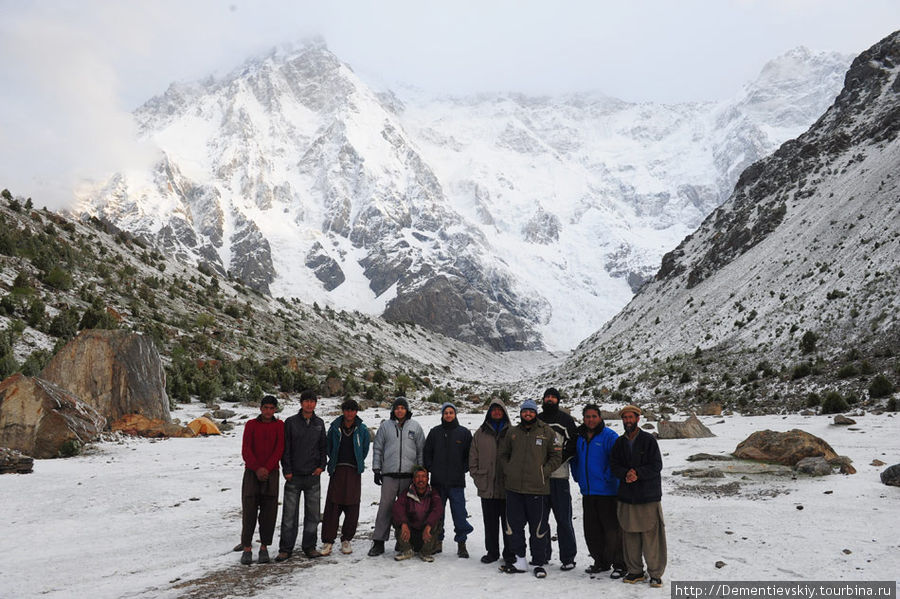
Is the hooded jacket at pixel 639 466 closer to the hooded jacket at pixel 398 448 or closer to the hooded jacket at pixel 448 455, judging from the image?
the hooded jacket at pixel 448 455

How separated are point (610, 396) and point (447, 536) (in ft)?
81.2

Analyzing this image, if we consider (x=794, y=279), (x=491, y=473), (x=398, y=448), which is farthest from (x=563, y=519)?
(x=794, y=279)

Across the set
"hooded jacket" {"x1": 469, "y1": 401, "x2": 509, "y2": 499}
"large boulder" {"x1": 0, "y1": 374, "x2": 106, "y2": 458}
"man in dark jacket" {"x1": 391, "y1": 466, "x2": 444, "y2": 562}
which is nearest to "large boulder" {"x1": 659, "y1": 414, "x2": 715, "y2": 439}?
"hooded jacket" {"x1": 469, "y1": 401, "x2": 509, "y2": 499}

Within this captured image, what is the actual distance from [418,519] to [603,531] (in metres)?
2.39

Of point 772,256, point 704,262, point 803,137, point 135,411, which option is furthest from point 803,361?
point 803,137

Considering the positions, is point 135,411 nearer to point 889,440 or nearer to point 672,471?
point 672,471

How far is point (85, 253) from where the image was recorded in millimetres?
32719

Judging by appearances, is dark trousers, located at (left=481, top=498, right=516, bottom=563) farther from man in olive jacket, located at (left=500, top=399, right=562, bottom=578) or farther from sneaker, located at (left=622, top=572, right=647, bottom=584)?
sneaker, located at (left=622, top=572, right=647, bottom=584)

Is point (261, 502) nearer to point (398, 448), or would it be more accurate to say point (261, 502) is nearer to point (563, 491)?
point (398, 448)

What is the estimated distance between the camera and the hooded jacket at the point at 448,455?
26.1 feet

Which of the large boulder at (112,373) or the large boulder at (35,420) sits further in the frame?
the large boulder at (112,373)

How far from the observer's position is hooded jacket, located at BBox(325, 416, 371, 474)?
802cm

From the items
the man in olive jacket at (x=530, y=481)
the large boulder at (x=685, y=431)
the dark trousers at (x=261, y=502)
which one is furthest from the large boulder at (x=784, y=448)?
the dark trousers at (x=261, y=502)

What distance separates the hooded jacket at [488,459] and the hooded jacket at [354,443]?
59.7 inches
